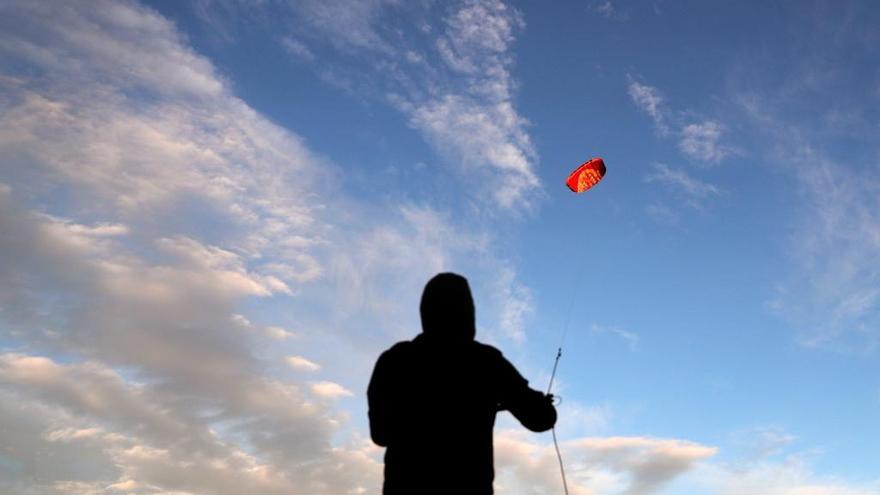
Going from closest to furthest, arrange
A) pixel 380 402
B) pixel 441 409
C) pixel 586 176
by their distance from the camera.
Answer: pixel 441 409, pixel 380 402, pixel 586 176

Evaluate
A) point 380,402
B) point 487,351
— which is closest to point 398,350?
point 380,402

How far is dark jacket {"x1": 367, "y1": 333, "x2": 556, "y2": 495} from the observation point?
3842mm

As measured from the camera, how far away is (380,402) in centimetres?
410

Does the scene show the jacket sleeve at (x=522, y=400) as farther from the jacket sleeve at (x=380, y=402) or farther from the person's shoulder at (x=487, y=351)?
the jacket sleeve at (x=380, y=402)

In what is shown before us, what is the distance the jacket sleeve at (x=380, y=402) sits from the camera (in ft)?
13.3

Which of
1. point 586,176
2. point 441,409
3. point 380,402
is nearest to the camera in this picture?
point 441,409

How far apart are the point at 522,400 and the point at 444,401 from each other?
59 cm

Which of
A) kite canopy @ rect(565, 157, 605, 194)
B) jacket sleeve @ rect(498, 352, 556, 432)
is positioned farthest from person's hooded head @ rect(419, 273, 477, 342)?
kite canopy @ rect(565, 157, 605, 194)

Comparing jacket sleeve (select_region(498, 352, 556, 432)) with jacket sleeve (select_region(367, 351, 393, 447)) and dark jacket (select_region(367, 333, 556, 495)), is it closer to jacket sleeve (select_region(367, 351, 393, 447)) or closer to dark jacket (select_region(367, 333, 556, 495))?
dark jacket (select_region(367, 333, 556, 495))

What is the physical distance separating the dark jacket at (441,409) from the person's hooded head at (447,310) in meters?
0.05

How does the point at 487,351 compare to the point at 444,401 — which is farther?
the point at 487,351

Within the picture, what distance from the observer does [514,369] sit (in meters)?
4.23

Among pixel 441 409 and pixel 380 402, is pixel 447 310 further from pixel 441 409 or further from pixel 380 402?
pixel 380 402

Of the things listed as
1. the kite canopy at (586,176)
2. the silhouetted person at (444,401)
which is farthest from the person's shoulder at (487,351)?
the kite canopy at (586,176)
